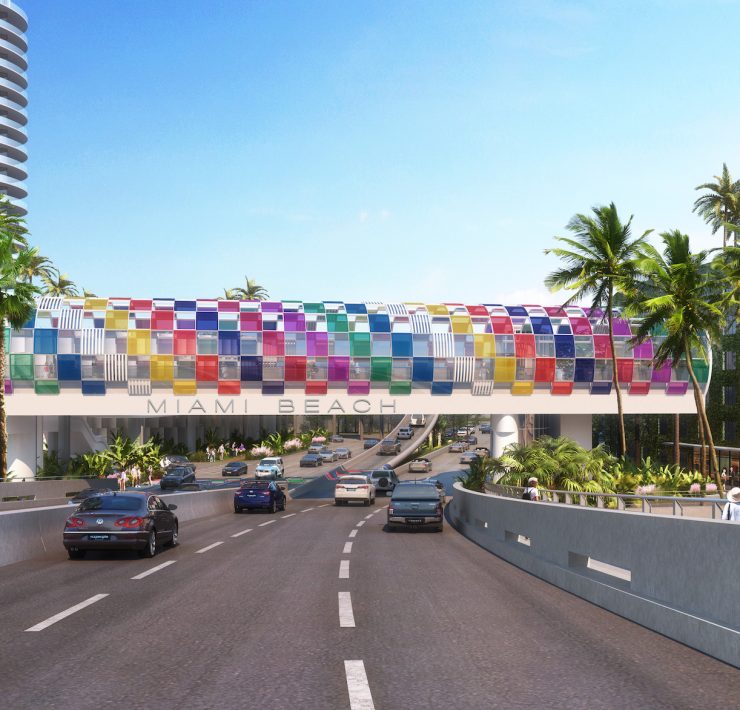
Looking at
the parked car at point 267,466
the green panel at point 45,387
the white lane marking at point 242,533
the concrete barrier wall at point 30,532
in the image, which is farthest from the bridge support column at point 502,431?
the concrete barrier wall at point 30,532

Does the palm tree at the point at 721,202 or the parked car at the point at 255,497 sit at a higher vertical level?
the palm tree at the point at 721,202

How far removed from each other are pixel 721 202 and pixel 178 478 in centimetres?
5144

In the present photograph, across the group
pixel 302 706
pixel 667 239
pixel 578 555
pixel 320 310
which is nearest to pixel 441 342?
pixel 320 310

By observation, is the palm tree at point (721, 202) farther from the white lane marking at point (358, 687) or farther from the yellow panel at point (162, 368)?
the white lane marking at point (358, 687)

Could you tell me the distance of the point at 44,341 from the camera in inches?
1836

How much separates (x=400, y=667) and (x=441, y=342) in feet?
140

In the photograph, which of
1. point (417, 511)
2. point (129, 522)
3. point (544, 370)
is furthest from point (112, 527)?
point (544, 370)

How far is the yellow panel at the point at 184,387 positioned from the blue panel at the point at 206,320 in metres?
3.32

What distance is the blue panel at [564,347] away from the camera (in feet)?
165

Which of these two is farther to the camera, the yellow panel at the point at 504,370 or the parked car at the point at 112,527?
the yellow panel at the point at 504,370

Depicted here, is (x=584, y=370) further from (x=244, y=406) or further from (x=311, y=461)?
(x=311, y=461)

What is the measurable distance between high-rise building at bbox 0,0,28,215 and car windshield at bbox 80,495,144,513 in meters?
108

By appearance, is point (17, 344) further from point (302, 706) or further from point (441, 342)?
point (302, 706)

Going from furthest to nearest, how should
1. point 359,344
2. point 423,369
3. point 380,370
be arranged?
point 423,369 → point 359,344 → point 380,370
